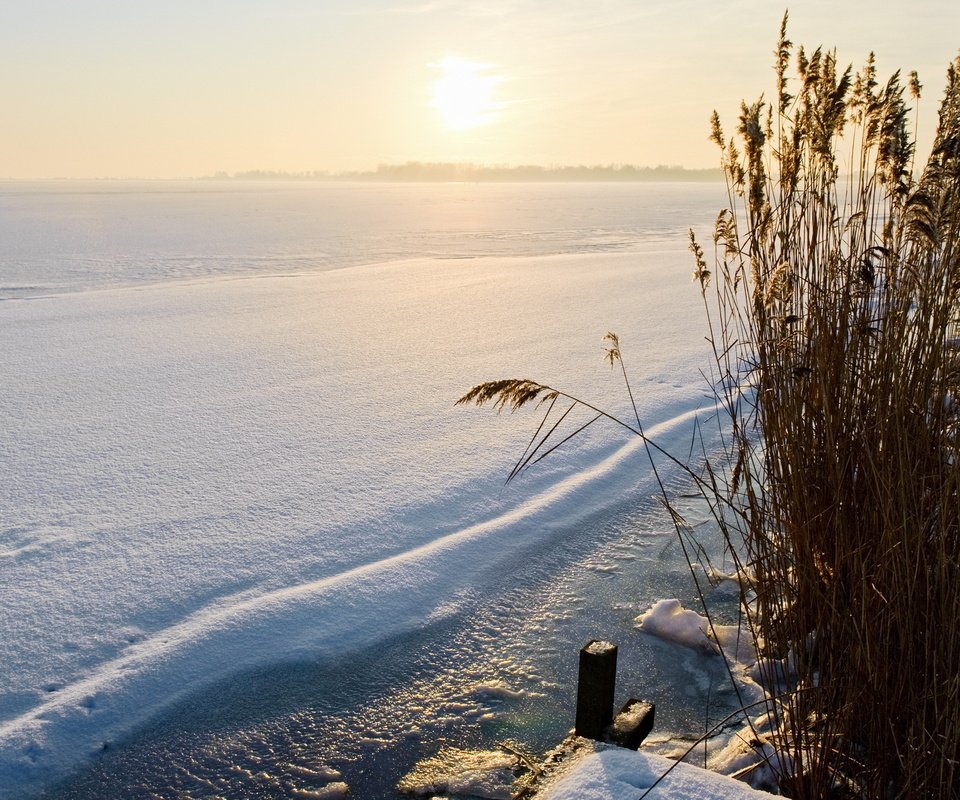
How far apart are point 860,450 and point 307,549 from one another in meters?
2.07

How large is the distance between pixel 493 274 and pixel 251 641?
913cm

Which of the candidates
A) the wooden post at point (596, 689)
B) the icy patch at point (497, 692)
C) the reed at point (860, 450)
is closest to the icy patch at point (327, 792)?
the icy patch at point (497, 692)

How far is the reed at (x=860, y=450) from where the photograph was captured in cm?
166

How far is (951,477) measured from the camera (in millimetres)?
1617

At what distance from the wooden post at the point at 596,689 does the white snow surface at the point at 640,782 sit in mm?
196

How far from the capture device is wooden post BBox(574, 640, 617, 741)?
2012 mm

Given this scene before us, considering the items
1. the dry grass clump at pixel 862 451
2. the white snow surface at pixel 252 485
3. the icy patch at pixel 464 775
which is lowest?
the icy patch at pixel 464 775

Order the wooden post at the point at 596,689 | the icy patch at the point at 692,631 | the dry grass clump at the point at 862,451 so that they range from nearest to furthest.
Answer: the dry grass clump at the point at 862,451 → the wooden post at the point at 596,689 → the icy patch at the point at 692,631

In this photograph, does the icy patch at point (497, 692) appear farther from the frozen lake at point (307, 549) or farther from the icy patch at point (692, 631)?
the icy patch at point (692, 631)

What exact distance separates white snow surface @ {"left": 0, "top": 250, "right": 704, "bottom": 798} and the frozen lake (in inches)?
0.5

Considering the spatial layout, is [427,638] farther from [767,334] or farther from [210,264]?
[210,264]

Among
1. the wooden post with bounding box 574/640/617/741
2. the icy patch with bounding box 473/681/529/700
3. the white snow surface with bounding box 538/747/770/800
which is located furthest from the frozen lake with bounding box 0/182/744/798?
the white snow surface with bounding box 538/747/770/800

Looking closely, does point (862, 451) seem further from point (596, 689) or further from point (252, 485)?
point (252, 485)

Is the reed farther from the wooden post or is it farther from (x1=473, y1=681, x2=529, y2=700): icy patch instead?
(x1=473, y1=681, x2=529, y2=700): icy patch
